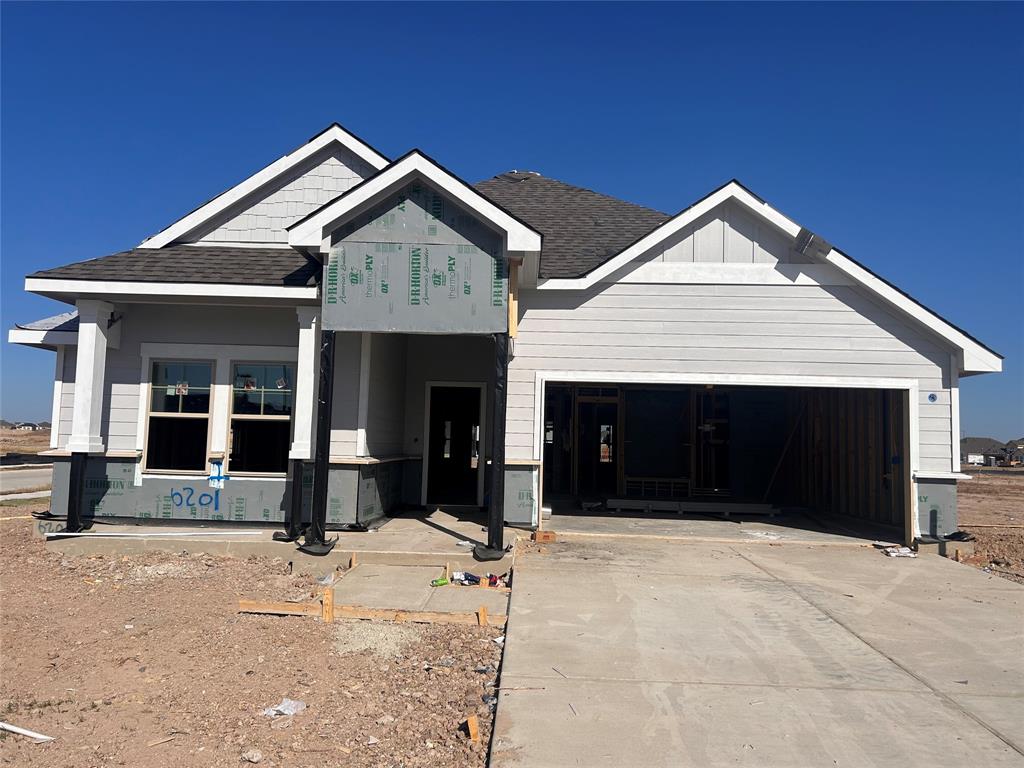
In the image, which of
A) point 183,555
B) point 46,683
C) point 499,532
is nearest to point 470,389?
point 499,532

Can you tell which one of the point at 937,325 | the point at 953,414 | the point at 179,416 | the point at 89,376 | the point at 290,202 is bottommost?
the point at 179,416

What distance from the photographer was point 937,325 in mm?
9758

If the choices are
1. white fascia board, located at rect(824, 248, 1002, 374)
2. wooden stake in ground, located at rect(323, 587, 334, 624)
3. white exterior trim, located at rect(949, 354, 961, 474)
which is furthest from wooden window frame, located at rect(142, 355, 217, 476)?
white exterior trim, located at rect(949, 354, 961, 474)

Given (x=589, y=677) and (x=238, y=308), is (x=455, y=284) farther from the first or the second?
(x=589, y=677)

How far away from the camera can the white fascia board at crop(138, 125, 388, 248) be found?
35.2 ft

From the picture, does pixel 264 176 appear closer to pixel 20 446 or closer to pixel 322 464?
pixel 322 464

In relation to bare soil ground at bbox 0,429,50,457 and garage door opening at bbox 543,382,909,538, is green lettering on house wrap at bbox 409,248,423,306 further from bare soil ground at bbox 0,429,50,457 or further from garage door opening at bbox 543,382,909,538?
bare soil ground at bbox 0,429,50,457

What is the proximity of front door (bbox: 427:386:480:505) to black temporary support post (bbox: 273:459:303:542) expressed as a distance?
384 centimetres

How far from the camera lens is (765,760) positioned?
358 cm

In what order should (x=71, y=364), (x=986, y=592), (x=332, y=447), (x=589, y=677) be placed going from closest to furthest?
(x=589, y=677) < (x=986, y=592) < (x=332, y=447) < (x=71, y=364)

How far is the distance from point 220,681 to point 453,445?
8.63m

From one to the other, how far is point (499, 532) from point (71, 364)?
701 cm

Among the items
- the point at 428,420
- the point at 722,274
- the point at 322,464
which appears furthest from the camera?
the point at 428,420

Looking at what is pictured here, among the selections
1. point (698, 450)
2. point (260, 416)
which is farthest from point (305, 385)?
point (698, 450)
